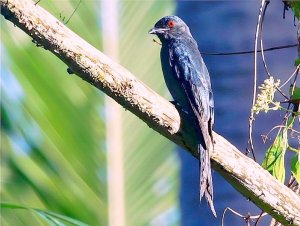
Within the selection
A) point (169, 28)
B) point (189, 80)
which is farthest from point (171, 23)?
point (189, 80)

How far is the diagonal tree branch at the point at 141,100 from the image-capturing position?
2840 mm

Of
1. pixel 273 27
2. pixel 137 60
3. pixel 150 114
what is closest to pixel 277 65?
pixel 273 27

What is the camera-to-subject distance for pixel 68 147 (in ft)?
12.8

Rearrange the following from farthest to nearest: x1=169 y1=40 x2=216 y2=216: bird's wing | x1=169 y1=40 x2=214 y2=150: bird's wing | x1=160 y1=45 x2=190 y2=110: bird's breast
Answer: x1=160 y1=45 x2=190 y2=110: bird's breast < x1=169 y1=40 x2=214 y2=150: bird's wing < x1=169 y1=40 x2=216 y2=216: bird's wing

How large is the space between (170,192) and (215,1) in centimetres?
88

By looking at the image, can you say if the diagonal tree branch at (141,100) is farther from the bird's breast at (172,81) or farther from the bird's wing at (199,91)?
the bird's breast at (172,81)

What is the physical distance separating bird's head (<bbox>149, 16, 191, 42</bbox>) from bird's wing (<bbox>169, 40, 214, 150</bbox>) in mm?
158

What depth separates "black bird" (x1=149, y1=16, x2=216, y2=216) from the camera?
127 inches

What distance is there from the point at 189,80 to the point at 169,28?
2.14 feet

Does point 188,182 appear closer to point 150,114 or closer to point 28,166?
point 28,166

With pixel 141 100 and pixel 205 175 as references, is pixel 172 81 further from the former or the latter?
pixel 141 100

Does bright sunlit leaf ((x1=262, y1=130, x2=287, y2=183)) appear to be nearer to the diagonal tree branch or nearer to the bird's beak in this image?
the diagonal tree branch

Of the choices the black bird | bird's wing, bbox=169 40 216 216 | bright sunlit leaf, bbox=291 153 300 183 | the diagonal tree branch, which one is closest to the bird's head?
the black bird

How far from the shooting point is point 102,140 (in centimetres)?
407
